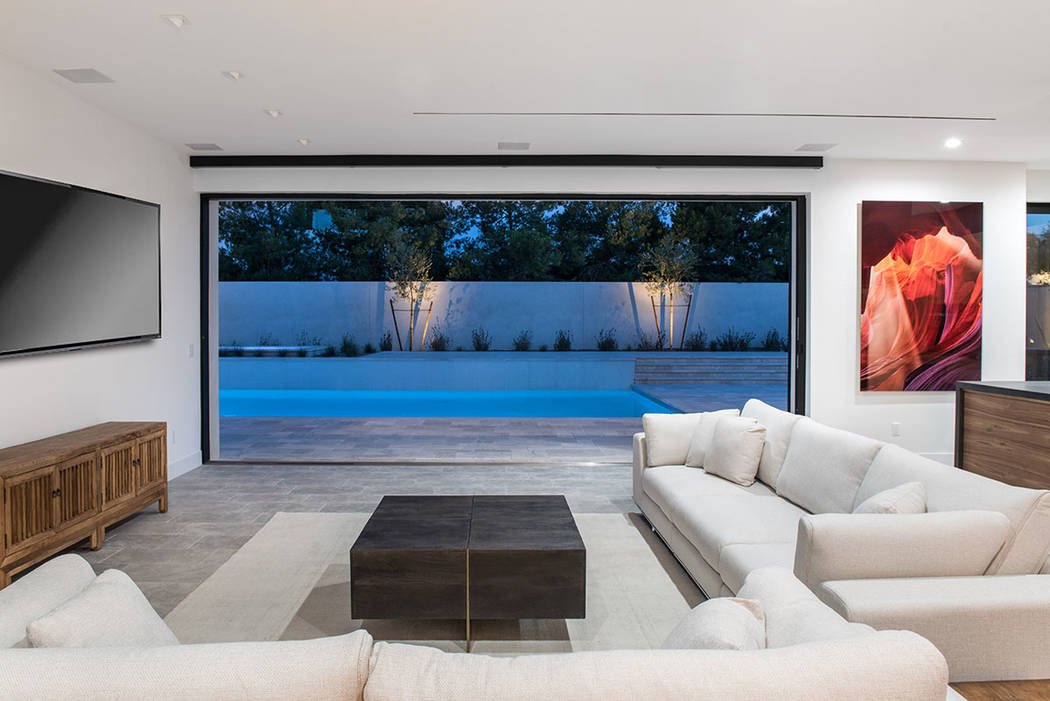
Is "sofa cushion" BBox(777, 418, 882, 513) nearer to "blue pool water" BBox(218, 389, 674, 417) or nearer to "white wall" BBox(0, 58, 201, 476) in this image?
"white wall" BBox(0, 58, 201, 476)

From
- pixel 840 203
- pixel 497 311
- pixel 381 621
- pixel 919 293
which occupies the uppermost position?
pixel 840 203

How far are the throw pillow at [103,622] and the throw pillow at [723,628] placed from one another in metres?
1.13

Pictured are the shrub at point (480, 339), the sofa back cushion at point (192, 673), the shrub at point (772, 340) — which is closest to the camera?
the sofa back cushion at point (192, 673)

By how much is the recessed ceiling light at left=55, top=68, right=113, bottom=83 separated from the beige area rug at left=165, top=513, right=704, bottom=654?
2842mm

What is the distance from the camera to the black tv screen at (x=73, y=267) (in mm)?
4188

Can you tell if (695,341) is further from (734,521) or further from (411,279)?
(734,521)

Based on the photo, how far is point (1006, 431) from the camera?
5211 mm

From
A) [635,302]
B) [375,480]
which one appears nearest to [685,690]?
[375,480]

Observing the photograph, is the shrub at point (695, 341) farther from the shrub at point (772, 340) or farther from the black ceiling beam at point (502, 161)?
the black ceiling beam at point (502, 161)

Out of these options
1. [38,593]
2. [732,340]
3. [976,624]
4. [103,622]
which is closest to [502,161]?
[976,624]

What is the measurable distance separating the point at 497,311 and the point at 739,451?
1132 cm

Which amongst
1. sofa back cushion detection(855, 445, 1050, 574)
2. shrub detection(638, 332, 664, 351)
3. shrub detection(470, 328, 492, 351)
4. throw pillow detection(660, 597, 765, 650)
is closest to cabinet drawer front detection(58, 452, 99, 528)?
throw pillow detection(660, 597, 765, 650)

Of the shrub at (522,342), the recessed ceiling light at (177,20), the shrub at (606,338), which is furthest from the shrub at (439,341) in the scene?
the recessed ceiling light at (177,20)

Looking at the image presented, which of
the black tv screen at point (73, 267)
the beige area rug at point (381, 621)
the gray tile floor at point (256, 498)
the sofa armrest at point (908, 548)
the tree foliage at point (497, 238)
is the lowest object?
the beige area rug at point (381, 621)
